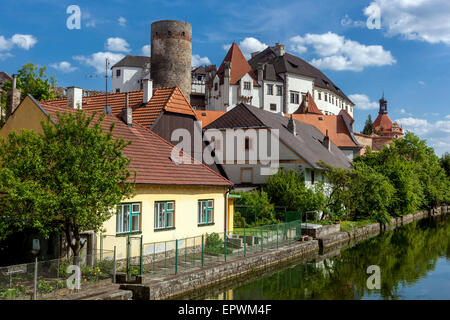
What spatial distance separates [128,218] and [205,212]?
4813mm

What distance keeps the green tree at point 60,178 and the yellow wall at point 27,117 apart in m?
4.00

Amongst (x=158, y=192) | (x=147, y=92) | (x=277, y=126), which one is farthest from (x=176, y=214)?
(x=277, y=126)

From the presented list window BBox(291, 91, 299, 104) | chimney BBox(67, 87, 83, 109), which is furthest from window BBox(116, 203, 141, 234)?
window BBox(291, 91, 299, 104)

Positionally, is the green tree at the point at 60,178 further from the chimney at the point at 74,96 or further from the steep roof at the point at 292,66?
the steep roof at the point at 292,66

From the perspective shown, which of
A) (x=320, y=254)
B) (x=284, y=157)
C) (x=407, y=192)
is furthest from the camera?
(x=407, y=192)

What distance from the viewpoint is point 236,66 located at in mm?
74375

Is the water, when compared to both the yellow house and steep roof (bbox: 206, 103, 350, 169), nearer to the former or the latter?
the yellow house

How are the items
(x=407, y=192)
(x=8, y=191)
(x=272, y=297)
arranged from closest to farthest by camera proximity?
(x=8, y=191) → (x=272, y=297) → (x=407, y=192)

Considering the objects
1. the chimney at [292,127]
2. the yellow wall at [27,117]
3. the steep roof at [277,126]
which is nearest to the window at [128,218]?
the yellow wall at [27,117]

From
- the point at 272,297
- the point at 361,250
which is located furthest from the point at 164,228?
the point at 361,250

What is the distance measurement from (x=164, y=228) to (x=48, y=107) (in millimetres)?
6502

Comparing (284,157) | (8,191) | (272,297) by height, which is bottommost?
(272,297)
